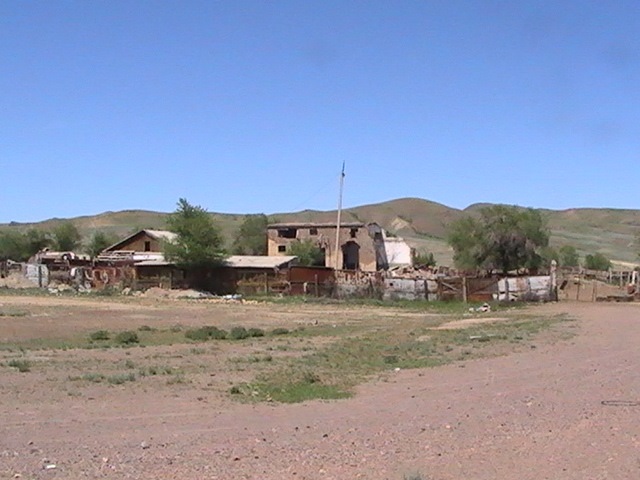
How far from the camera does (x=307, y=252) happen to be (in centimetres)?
9938

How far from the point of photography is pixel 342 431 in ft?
48.1

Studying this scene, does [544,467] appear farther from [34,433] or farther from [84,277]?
[84,277]

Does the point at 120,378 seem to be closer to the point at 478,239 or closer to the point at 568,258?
the point at 478,239

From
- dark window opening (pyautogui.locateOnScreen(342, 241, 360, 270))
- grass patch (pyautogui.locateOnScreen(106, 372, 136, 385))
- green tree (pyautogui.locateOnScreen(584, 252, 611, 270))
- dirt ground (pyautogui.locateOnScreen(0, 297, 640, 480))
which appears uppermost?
dark window opening (pyautogui.locateOnScreen(342, 241, 360, 270))

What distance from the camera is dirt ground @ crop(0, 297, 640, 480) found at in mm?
11914

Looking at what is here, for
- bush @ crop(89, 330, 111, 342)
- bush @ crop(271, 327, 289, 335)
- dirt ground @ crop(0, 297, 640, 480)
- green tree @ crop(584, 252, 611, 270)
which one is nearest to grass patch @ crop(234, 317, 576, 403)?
dirt ground @ crop(0, 297, 640, 480)

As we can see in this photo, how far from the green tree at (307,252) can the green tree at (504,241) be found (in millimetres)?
19704

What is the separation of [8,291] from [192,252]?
14.4 metres

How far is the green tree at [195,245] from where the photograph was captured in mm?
77188

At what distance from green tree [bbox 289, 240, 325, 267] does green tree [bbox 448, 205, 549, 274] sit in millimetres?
19704

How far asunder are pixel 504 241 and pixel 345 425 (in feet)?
215

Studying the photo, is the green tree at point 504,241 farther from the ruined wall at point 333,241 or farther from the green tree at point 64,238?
the green tree at point 64,238

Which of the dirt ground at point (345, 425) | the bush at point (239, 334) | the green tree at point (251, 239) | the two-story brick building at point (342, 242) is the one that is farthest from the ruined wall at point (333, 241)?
the dirt ground at point (345, 425)

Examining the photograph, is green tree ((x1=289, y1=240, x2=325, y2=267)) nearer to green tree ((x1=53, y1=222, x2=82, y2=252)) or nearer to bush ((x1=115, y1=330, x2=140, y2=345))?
green tree ((x1=53, y1=222, x2=82, y2=252))
